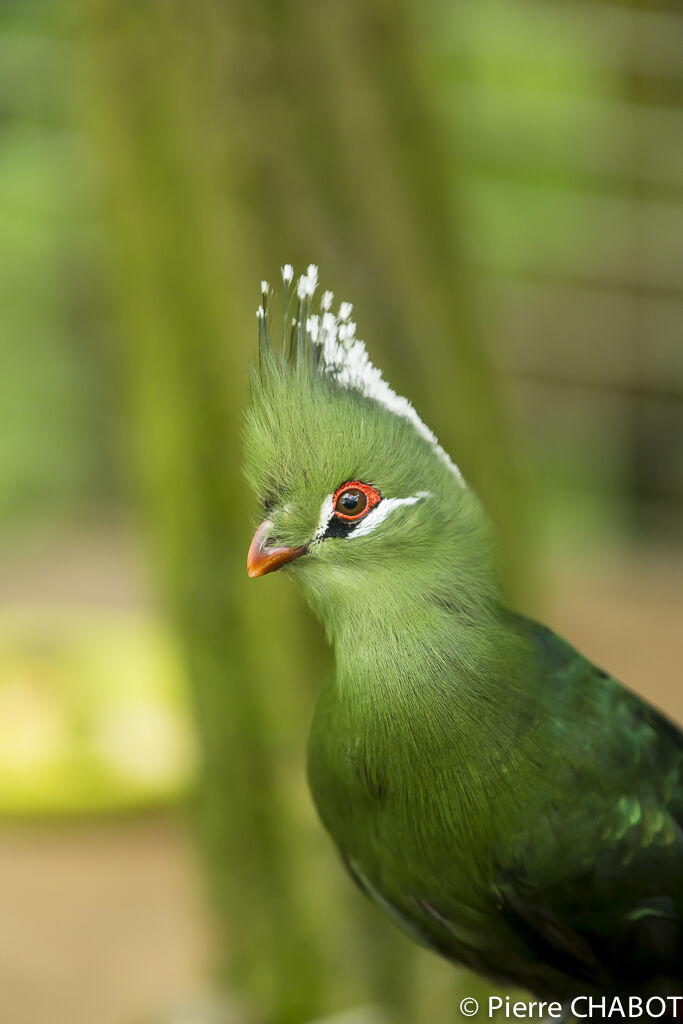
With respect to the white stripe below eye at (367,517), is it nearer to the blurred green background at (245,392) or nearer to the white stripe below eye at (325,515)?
the white stripe below eye at (325,515)

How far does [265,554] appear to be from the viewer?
3.52ft

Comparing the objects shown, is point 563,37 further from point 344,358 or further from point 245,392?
point 344,358

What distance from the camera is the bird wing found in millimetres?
1226

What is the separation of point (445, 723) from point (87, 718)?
9.42 ft

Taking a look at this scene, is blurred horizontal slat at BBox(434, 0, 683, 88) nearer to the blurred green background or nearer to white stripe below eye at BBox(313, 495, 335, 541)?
the blurred green background

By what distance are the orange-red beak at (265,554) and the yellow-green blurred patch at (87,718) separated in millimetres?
2401

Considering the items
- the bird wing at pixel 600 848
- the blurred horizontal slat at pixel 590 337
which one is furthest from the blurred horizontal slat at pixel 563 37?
the bird wing at pixel 600 848

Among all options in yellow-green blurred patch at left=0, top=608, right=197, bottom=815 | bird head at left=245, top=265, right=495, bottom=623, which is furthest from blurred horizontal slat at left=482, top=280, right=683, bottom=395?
bird head at left=245, top=265, right=495, bottom=623

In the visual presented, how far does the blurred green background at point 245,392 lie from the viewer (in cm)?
215

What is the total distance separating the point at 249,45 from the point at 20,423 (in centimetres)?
352

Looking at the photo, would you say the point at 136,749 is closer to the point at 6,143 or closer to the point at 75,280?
the point at 75,280

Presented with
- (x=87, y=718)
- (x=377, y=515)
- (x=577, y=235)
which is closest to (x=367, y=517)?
(x=377, y=515)

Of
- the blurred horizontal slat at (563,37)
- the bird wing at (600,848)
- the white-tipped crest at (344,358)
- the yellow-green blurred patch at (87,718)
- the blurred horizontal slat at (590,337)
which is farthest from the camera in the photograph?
the blurred horizontal slat at (590,337)

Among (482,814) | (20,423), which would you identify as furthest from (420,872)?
(20,423)
